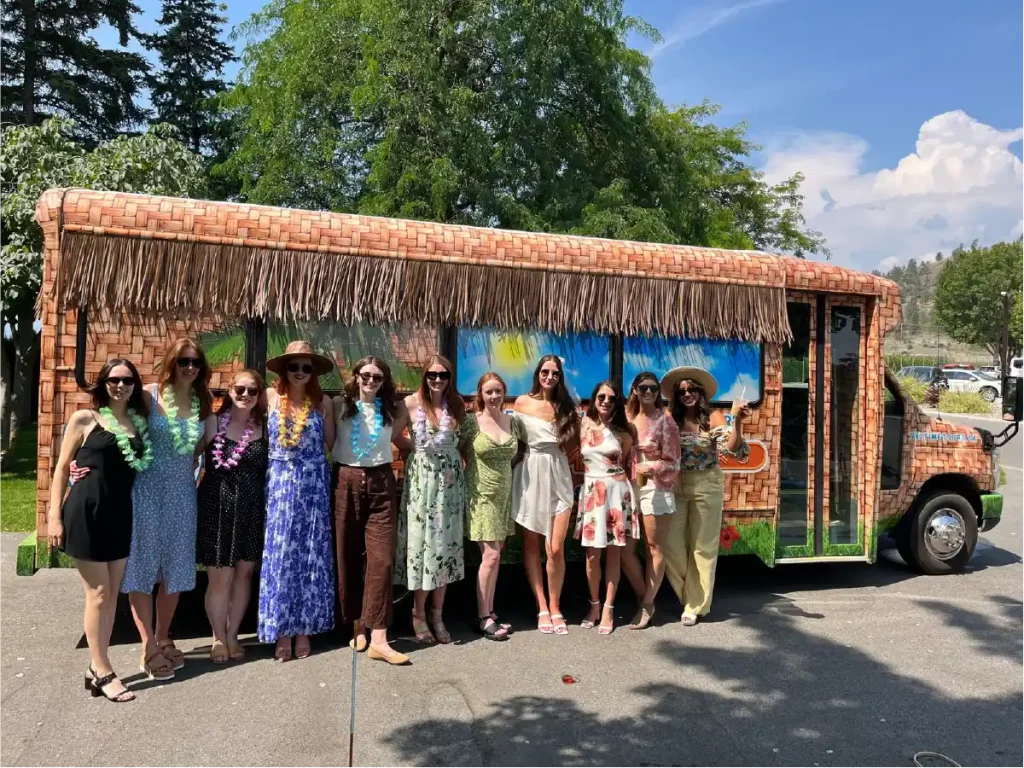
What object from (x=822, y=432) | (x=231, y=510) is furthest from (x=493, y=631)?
(x=822, y=432)

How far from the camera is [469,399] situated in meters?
5.19

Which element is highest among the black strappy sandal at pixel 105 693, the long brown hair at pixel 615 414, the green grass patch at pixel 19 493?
the long brown hair at pixel 615 414

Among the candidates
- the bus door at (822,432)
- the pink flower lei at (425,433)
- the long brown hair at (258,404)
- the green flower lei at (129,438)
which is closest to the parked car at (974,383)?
the bus door at (822,432)

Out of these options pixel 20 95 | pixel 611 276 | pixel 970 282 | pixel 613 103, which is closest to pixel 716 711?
pixel 611 276

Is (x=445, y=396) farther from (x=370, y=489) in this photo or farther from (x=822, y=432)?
(x=822, y=432)

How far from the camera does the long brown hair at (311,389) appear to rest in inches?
174

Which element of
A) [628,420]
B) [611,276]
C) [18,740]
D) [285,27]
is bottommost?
[18,740]

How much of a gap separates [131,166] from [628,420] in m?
7.15

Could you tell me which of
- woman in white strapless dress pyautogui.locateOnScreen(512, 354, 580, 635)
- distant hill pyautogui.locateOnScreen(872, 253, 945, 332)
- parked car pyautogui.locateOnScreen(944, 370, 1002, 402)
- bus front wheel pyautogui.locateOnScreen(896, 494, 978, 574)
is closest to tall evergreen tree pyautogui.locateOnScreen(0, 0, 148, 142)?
woman in white strapless dress pyautogui.locateOnScreen(512, 354, 580, 635)

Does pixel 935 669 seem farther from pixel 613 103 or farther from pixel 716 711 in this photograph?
pixel 613 103

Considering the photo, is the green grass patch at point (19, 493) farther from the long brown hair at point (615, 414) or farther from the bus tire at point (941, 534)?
the bus tire at point (941, 534)

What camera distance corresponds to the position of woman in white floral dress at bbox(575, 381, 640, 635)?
4969 mm

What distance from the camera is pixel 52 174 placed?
31.3 feet

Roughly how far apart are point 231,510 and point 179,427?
532 millimetres
